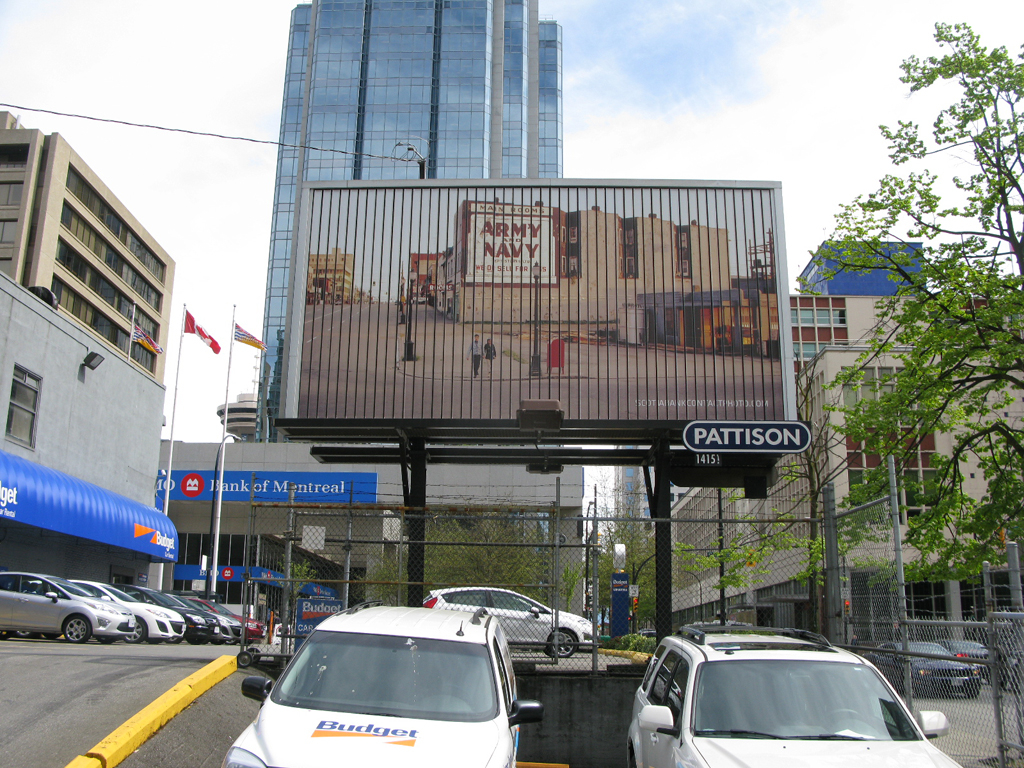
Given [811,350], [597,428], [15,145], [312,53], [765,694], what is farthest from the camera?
[312,53]

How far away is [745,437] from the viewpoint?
40.2 feet

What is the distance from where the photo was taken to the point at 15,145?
189ft

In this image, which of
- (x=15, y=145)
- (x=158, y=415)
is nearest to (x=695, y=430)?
(x=158, y=415)

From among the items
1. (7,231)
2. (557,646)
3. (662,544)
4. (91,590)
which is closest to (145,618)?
(91,590)

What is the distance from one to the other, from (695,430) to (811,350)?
70.0 meters

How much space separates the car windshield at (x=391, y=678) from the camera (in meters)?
6.23

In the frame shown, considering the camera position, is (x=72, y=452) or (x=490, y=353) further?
(x=72, y=452)

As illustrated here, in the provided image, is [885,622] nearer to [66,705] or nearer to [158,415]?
[66,705]

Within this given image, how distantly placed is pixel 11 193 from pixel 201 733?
195ft

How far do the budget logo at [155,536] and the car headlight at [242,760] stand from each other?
22.2m

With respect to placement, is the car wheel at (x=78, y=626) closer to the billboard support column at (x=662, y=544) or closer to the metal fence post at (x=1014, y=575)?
the billboard support column at (x=662, y=544)

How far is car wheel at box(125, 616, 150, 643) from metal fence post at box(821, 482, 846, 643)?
14.0 m

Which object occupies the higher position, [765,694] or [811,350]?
[811,350]

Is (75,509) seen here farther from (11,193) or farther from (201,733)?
(11,193)
